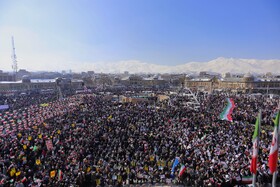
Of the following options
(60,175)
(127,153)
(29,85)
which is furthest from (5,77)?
(60,175)

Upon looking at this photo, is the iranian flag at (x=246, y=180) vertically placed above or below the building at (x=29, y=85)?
below

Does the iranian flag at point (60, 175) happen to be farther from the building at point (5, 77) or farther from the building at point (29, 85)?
the building at point (5, 77)

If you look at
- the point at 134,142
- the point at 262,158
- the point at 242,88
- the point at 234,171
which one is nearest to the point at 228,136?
the point at 262,158

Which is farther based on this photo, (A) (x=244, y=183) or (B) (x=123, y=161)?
(B) (x=123, y=161)

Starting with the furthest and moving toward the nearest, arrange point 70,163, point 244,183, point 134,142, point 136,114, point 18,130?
point 136,114, point 18,130, point 134,142, point 70,163, point 244,183

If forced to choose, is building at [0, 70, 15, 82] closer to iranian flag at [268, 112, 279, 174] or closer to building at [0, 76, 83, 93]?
building at [0, 76, 83, 93]

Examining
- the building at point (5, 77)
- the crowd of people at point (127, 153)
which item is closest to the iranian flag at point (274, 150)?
the crowd of people at point (127, 153)

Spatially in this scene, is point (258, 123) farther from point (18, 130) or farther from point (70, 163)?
point (18, 130)

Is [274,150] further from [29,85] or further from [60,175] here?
[29,85]
